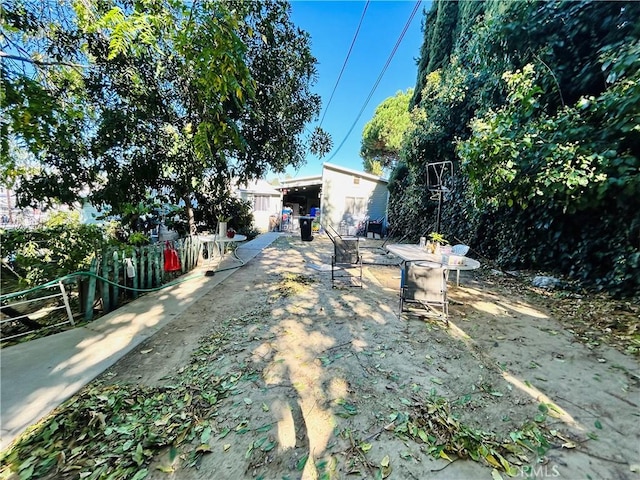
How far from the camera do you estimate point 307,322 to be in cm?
357

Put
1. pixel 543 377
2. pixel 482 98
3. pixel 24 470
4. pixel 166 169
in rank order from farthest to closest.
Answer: pixel 482 98 → pixel 166 169 → pixel 543 377 → pixel 24 470

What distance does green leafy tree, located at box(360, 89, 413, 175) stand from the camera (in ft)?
70.5

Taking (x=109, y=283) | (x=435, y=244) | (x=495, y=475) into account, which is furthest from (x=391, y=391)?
(x=109, y=283)

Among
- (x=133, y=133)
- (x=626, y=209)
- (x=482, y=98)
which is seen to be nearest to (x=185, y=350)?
(x=133, y=133)

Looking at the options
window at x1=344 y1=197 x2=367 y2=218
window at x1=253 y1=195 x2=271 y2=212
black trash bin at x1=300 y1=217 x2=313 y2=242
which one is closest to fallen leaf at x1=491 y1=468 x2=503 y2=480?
black trash bin at x1=300 y1=217 x2=313 y2=242

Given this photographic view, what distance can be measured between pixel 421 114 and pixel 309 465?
→ 11.0 m

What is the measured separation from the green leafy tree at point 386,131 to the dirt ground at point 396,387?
1810 cm

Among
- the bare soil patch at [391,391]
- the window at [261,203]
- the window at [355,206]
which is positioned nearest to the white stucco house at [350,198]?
the window at [355,206]

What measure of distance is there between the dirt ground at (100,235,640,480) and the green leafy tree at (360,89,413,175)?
18.1 meters

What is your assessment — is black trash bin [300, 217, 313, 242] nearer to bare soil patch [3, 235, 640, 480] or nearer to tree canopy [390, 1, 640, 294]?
tree canopy [390, 1, 640, 294]

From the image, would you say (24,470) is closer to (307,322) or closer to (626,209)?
(307,322)

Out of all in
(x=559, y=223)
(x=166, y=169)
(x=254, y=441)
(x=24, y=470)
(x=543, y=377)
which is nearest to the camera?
(x=24, y=470)

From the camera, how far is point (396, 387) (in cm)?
227

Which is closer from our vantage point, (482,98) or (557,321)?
(557,321)
